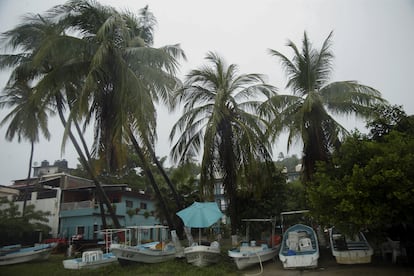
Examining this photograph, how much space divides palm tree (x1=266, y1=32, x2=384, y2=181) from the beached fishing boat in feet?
13.4

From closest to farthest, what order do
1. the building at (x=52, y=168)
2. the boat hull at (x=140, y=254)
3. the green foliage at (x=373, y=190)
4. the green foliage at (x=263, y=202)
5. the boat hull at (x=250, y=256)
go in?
the green foliage at (x=373, y=190) < the boat hull at (x=250, y=256) < the boat hull at (x=140, y=254) < the green foliage at (x=263, y=202) < the building at (x=52, y=168)

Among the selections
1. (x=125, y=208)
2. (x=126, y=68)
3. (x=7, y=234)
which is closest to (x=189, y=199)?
(x=125, y=208)

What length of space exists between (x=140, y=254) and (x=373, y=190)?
7885mm

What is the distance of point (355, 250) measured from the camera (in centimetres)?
977

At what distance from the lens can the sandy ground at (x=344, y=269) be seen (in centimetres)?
862

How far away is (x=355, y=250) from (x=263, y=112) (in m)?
6.31

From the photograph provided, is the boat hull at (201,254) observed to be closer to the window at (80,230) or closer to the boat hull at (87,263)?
the boat hull at (87,263)

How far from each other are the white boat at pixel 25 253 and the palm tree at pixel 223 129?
662cm

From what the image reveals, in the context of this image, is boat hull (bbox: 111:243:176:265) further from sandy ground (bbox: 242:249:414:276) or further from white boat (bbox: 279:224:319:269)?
white boat (bbox: 279:224:319:269)

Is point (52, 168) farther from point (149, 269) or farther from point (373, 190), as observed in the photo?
point (373, 190)

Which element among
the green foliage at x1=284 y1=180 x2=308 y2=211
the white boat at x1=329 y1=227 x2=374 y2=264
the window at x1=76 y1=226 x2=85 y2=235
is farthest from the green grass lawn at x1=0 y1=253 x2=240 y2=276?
the window at x1=76 y1=226 x2=85 y2=235

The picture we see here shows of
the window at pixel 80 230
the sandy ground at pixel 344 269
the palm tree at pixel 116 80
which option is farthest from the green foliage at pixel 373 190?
the window at pixel 80 230

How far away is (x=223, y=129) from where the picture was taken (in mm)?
13375

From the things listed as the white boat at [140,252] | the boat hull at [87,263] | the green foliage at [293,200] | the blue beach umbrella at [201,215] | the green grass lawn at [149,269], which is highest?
the green foliage at [293,200]
